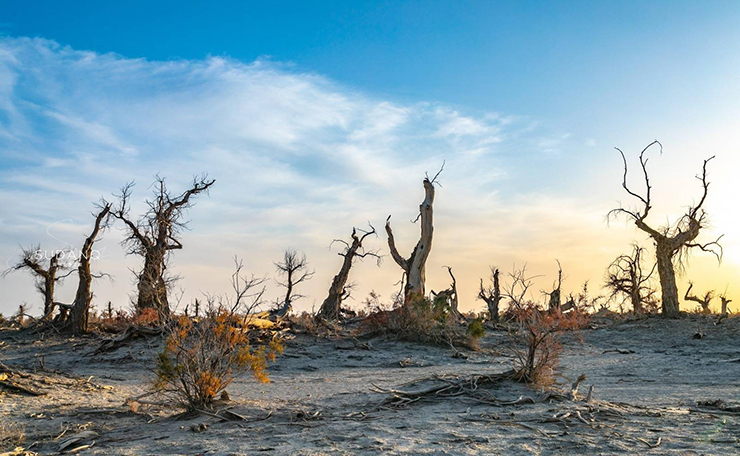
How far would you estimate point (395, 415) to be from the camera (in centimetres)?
742

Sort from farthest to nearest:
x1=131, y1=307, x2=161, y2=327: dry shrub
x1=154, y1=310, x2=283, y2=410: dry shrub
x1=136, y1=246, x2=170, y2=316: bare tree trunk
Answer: x1=136, y1=246, x2=170, y2=316: bare tree trunk → x1=131, y1=307, x2=161, y2=327: dry shrub → x1=154, y1=310, x2=283, y2=410: dry shrub

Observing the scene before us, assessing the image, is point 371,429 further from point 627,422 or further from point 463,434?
point 627,422

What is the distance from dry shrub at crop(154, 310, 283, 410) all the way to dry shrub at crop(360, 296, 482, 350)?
30.5 feet

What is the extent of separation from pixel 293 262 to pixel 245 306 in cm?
2135

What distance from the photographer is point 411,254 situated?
2370 centimetres

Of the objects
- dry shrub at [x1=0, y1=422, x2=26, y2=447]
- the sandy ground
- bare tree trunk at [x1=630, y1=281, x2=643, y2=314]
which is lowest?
dry shrub at [x1=0, y1=422, x2=26, y2=447]

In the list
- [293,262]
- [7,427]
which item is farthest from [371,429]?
[293,262]

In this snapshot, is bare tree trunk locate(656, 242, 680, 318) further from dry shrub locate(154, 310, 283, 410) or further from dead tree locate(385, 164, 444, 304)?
dry shrub locate(154, 310, 283, 410)

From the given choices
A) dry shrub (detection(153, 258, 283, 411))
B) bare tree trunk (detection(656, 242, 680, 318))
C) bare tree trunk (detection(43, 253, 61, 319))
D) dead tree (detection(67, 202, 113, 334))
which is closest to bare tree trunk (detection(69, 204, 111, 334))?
dead tree (detection(67, 202, 113, 334))

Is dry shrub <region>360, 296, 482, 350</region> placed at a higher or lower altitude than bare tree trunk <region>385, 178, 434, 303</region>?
lower

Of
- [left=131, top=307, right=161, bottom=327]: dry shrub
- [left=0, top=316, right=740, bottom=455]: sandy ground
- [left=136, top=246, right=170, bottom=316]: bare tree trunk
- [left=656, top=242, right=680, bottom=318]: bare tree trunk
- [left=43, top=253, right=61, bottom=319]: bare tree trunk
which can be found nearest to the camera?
[left=0, top=316, right=740, bottom=455]: sandy ground

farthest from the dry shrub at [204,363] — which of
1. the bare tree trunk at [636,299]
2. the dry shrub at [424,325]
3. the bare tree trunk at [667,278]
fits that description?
the bare tree trunk at [636,299]

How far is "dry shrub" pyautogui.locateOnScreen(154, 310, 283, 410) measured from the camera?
803cm

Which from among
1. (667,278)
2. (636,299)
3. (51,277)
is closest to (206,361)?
(667,278)
